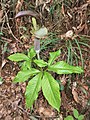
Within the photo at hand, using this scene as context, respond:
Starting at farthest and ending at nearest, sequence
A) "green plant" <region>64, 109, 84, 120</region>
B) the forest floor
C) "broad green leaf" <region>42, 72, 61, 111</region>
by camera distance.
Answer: the forest floor, "green plant" <region>64, 109, 84, 120</region>, "broad green leaf" <region>42, 72, 61, 111</region>

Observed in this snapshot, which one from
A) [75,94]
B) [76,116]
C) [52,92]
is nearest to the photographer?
[52,92]

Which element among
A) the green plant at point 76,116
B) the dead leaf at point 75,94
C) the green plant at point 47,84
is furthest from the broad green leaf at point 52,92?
the dead leaf at point 75,94

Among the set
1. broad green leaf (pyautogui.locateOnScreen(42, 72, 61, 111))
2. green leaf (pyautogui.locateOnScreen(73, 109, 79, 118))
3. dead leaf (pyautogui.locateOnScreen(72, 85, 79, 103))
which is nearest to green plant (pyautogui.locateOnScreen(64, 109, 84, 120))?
green leaf (pyautogui.locateOnScreen(73, 109, 79, 118))

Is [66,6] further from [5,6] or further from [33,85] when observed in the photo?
[33,85]

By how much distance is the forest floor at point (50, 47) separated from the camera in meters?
2.29

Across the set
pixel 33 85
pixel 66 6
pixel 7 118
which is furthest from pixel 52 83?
pixel 66 6

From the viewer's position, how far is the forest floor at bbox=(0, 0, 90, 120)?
2291 millimetres

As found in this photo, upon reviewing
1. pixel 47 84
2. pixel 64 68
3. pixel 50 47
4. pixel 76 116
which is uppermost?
pixel 50 47

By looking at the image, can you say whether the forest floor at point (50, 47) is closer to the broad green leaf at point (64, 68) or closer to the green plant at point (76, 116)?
the green plant at point (76, 116)

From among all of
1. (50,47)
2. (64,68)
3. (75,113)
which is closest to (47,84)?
(64,68)

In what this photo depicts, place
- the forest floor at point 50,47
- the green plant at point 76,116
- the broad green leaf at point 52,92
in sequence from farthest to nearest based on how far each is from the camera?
the forest floor at point 50,47 → the green plant at point 76,116 → the broad green leaf at point 52,92

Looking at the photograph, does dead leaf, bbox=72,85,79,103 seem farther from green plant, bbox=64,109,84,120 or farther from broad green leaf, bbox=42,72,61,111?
broad green leaf, bbox=42,72,61,111

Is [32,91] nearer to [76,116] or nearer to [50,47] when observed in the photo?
[76,116]

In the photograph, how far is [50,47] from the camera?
250 centimetres
